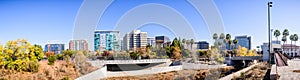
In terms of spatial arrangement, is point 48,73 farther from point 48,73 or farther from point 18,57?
point 18,57

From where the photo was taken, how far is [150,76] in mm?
25938

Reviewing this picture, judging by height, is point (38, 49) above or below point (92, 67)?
above

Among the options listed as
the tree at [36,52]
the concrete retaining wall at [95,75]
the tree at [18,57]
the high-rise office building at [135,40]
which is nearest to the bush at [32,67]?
the tree at [18,57]

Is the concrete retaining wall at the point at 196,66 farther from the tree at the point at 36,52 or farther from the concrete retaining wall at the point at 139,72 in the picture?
the tree at the point at 36,52

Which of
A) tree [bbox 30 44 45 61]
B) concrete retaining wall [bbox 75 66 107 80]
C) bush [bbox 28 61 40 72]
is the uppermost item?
tree [bbox 30 44 45 61]

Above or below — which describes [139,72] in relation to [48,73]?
below

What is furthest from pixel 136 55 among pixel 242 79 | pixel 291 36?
pixel 291 36

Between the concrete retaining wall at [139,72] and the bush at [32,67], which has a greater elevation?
the bush at [32,67]

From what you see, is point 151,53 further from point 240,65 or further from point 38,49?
point 38,49

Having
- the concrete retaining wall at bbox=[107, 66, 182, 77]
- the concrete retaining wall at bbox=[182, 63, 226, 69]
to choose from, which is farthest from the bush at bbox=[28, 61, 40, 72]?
the concrete retaining wall at bbox=[182, 63, 226, 69]

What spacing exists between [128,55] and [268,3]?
23.0 metres

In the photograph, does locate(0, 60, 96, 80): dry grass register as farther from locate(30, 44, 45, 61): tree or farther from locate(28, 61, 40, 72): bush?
locate(30, 44, 45, 61): tree

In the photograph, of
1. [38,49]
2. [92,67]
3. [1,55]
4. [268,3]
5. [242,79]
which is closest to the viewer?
[242,79]

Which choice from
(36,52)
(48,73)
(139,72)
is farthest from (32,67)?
(139,72)
